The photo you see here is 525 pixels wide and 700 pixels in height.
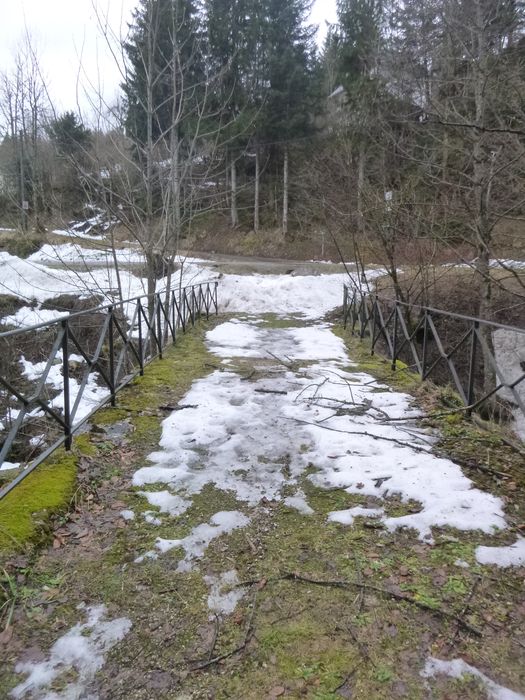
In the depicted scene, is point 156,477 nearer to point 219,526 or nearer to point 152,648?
point 219,526

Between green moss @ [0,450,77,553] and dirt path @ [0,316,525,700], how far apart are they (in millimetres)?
109

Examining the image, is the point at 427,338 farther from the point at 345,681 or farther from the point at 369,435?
the point at 345,681

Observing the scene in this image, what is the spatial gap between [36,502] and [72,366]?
29.4ft

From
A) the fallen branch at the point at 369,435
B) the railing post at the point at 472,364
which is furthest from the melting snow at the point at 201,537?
the railing post at the point at 472,364

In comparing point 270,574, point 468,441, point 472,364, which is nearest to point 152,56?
point 472,364

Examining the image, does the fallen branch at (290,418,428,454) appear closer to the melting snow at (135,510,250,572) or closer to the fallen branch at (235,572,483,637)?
the melting snow at (135,510,250,572)

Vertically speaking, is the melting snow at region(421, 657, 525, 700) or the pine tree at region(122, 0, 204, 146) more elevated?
the pine tree at region(122, 0, 204, 146)

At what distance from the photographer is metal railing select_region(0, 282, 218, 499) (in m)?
3.11

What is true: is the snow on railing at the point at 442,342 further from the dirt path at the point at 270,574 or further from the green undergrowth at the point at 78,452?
the green undergrowth at the point at 78,452

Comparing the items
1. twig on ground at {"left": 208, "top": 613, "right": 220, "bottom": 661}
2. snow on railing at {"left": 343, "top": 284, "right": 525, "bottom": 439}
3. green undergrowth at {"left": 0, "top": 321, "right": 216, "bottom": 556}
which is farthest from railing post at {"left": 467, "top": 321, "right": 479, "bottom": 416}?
twig on ground at {"left": 208, "top": 613, "right": 220, "bottom": 661}

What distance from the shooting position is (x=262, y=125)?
23234 millimetres

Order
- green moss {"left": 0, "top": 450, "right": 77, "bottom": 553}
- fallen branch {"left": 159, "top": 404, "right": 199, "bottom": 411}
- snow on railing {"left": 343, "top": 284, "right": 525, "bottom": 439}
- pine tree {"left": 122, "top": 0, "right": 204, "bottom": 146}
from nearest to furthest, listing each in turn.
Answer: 1. green moss {"left": 0, "top": 450, "right": 77, "bottom": 553}
2. fallen branch {"left": 159, "top": 404, "right": 199, "bottom": 411}
3. pine tree {"left": 122, "top": 0, "right": 204, "bottom": 146}
4. snow on railing {"left": 343, "top": 284, "right": 525, "bottom": 439}

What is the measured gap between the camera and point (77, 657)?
1720mm

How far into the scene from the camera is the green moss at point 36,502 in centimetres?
236
